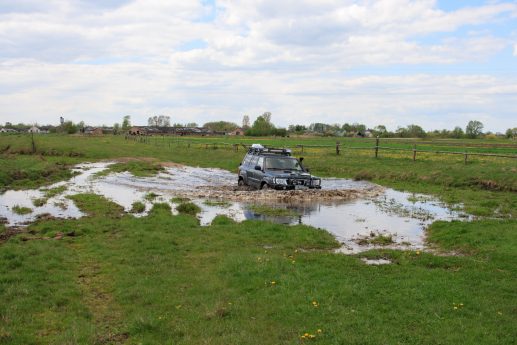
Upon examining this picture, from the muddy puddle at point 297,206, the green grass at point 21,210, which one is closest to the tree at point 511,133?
the muddy puddle at point 297,206

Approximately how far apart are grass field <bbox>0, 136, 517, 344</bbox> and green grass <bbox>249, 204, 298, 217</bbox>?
2.13 meters

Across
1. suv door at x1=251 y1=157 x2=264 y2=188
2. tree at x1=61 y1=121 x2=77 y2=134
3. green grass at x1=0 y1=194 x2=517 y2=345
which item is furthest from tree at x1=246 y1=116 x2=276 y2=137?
green grass at x1=0 y1=194 x2=517 y2=345

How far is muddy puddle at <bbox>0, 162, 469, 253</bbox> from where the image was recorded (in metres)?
13.0

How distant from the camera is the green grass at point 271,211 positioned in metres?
15.4

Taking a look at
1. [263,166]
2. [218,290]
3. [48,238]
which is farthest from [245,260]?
[263,166]

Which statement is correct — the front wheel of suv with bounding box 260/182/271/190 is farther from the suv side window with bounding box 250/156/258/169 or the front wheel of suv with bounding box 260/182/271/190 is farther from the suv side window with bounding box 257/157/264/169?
the suv side window with bounding box 250/156/258/169

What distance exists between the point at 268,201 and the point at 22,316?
38.8ft

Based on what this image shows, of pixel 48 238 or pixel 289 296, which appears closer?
pixel 289 296

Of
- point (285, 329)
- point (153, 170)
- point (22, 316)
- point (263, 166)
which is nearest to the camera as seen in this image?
point (285, 329)

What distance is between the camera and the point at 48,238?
37.9ft

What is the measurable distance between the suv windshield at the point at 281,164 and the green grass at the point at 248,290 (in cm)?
807

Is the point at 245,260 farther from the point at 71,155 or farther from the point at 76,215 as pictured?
the point at 71,155

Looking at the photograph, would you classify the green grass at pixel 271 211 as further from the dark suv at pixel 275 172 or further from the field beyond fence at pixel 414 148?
the field beyond fence at pixel 414 148

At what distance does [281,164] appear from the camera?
20.0 m
